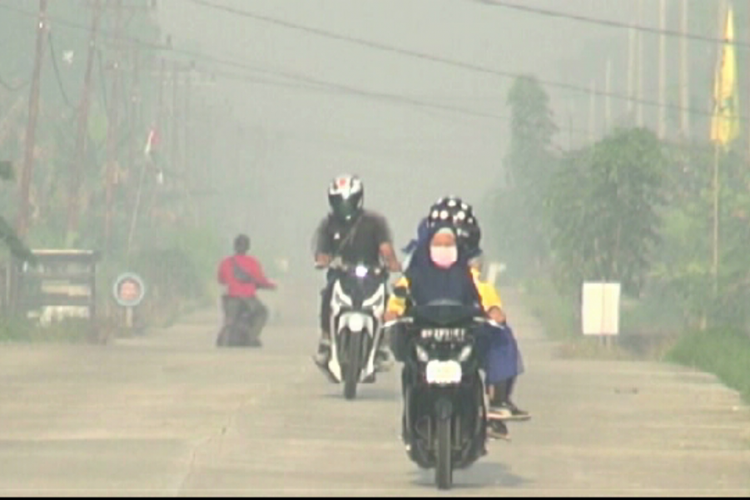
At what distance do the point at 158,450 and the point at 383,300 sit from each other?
15.1ft

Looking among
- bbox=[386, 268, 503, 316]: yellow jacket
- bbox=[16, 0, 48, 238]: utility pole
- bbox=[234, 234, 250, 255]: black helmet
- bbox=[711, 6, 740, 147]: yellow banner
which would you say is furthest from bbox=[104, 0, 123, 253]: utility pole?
bbox=[386, 268, 503, 316]: yellow jacket

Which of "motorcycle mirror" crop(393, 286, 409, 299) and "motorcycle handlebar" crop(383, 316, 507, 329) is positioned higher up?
"motorcycle mirror" crop(393, 286, 409, 299)

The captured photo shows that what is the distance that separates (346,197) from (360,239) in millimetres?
348

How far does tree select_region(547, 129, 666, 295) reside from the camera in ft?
163

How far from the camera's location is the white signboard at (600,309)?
4516 centimetres

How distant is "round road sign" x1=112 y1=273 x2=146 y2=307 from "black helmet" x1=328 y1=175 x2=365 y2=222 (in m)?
30.8

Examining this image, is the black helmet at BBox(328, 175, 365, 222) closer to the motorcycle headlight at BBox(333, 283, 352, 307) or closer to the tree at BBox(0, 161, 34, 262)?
the motorcycle headlight at BBox(333, 283, 352, 307)

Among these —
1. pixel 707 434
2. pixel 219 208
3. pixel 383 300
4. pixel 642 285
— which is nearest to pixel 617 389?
pixel 383 300

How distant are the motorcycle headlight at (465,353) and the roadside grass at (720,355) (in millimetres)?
7462

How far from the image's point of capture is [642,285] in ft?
169

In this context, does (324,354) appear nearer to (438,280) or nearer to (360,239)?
(360,239)

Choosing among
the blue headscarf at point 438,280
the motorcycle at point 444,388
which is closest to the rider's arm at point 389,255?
the blue headscarf at point 438,280

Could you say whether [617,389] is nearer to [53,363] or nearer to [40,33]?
[53,363]

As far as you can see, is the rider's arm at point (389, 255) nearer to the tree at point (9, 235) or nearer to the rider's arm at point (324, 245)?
the rider's arm at point (324, 245)
